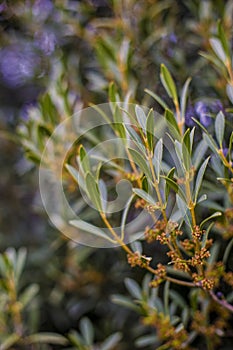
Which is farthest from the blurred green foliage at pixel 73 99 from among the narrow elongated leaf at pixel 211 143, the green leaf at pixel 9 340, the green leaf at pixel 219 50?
the narrow elongated leaf at pixel 211 143

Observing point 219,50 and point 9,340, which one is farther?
point 9,340

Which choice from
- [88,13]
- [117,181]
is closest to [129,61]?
[117,181]

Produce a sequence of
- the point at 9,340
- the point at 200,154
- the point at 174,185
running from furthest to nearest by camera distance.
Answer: the point at 9,340
the point at 200,154
the point at 174,185

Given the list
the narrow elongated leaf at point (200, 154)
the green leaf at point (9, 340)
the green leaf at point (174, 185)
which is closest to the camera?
the green leaf at point (174, 185)

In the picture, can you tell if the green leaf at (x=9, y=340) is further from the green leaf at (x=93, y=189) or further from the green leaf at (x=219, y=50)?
the green leaf at (x=219, y=50)

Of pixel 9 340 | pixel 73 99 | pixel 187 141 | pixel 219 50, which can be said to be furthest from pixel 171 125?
pixel 9 340

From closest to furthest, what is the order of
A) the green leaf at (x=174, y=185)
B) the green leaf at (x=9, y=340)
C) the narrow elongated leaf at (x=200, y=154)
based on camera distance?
the green leaf at (x=174, y=185) → the narrow elongated leaf at (x=200, y=154) → the green leaf at (x=9, y=340)

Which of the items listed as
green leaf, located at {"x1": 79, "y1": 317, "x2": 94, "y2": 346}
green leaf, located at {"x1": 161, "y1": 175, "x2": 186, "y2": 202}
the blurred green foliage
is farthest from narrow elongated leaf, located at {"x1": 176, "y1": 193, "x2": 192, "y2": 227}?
green leaf, located at {"x1": 79, "y1": 317, "x2": 94, "y2": 346}

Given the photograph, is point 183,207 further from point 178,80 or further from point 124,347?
point 124,347

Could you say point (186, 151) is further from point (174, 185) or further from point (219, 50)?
point (219, 50)


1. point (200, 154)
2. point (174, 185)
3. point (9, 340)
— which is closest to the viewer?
point (174, 185)

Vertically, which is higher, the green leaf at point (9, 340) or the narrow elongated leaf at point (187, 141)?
the narrow elongated leaf at point (187, 141)

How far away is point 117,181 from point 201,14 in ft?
1.37

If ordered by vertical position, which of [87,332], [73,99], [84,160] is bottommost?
[87,332]
